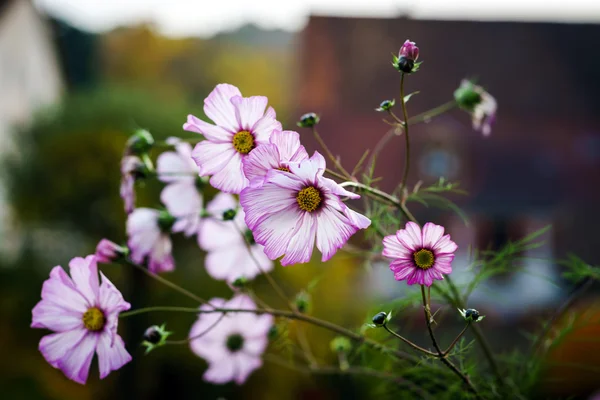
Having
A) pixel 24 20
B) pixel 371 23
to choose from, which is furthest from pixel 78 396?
pixel 371 23

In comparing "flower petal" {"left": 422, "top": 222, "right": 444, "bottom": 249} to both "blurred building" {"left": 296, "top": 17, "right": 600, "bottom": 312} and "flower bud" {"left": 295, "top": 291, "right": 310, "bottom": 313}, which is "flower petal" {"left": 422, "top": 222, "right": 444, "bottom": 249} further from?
"blurred building" {"left": 296, "top": 17, "right": 600, "bottom": 312}

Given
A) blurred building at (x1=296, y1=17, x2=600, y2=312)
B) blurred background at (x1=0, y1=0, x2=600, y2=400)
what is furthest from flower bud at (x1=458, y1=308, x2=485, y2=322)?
blurred building at (x1=296, y1=17, x2=600, y2=312)

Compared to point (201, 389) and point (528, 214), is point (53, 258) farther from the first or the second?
point (528, 214)

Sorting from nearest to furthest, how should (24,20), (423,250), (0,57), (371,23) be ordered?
(423,250)
(0,57)
(24,20)
(371,23)

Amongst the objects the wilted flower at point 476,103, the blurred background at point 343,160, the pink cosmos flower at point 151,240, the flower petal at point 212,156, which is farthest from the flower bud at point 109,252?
Result: the blurred background at point 343,160

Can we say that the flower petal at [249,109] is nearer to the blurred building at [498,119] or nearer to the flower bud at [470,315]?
the flower bud at [470,315]

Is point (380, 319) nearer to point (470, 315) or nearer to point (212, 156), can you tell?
point (470, 315)
